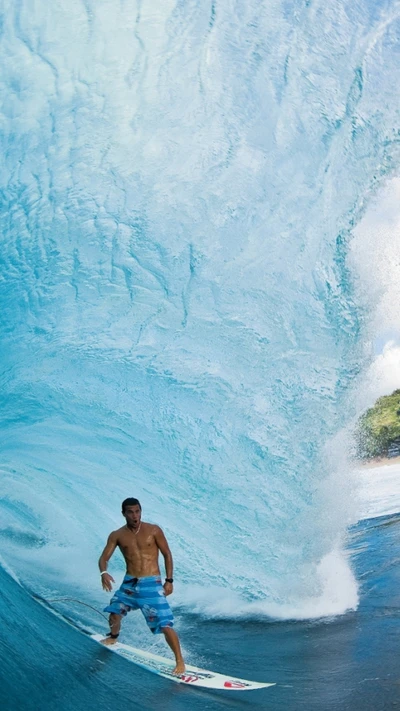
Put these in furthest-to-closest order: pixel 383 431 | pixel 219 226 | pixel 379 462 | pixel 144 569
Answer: pixel 379 462, pixel 383 431, pixel 219 226, pixel 144 569

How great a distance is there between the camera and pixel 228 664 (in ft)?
16.8

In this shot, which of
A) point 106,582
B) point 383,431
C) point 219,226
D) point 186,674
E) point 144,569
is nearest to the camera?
point 106,582

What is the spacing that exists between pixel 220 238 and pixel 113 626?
4.50 metres

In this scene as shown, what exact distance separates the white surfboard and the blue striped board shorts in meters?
0.28

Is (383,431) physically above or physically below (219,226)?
above

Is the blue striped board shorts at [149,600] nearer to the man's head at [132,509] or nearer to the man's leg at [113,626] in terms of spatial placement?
the man's leg at [113,626]

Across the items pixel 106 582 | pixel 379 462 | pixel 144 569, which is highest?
pixel 379 462

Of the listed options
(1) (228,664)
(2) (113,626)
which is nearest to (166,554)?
(2) (113,626)

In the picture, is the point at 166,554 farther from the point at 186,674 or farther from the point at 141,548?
the point at 186,674

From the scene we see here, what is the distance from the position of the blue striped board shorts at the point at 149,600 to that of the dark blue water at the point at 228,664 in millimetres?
337

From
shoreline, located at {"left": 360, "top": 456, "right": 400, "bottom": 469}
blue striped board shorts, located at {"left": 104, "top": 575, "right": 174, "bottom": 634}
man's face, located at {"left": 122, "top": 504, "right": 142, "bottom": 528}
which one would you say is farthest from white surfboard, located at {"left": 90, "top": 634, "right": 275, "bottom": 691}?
shoreline, located at {"left": 360, "top": 456, "right": 400, "bottom": 469}

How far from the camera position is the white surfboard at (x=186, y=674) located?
4.41 m

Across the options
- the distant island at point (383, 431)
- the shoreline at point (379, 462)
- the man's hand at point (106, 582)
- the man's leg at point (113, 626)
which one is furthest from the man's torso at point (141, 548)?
the shoreline at point (379, 462)

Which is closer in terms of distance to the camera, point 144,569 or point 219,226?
point 144,569
